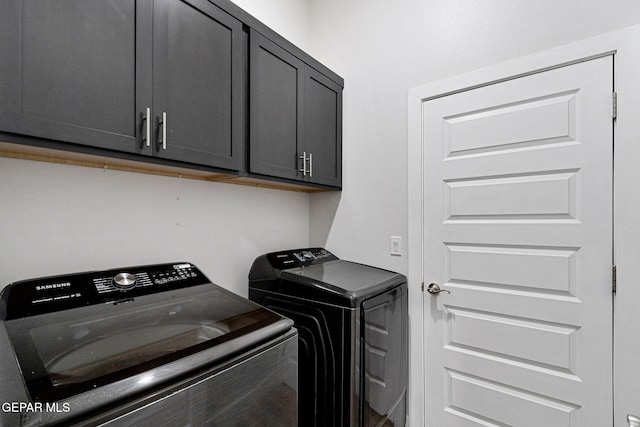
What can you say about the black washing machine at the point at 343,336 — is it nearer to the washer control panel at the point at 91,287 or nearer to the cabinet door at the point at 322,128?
the washer control panel at the point at 91,287

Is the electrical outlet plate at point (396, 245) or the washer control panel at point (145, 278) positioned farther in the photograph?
the electrical outlet plate at point (396, 245)

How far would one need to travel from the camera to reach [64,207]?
1.26 m

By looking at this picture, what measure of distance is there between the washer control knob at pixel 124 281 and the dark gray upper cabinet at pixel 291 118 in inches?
27.9

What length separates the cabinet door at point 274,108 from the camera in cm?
160

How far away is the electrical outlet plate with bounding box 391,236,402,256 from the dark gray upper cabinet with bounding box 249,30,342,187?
541mm

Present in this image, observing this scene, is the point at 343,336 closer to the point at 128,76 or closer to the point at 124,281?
the point at 124,281

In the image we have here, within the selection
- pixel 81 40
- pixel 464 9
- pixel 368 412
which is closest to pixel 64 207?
pixel 81 40

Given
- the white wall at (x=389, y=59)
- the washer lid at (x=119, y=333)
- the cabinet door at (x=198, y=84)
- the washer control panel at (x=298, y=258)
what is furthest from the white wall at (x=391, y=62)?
the washer lid at (x=119, y=333)

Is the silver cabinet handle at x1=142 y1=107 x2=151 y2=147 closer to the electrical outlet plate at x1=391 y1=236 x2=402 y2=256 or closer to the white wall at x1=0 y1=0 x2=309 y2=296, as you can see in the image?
the white wall at x1=0 y1=0 x2=309 y2=296

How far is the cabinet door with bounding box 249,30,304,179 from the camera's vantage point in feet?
5.25

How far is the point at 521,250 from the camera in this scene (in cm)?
162

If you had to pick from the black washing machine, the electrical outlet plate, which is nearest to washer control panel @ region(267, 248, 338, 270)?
the black washing machine

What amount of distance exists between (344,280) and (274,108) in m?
1.01

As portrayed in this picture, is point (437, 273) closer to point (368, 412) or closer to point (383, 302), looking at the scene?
point (383, 302)
